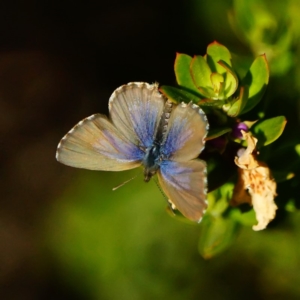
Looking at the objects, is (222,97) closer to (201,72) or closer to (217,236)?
(201,72)

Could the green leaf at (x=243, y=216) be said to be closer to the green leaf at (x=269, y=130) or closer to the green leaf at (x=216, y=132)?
the green leaf at (x=269, y=130)

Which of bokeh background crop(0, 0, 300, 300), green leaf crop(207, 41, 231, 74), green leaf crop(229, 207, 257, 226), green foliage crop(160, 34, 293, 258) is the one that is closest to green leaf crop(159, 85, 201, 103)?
green foliage crop(160, 34, 293, 258)

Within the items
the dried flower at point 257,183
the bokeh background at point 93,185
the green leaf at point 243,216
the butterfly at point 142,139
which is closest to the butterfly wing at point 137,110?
the butterfly at point 142,139

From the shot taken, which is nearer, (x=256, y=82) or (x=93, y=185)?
(x=256, y=82)

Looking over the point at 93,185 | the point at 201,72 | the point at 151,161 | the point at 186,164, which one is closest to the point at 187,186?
the point at 186,164

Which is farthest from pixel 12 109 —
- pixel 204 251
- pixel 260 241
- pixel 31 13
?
pixel 204 251
